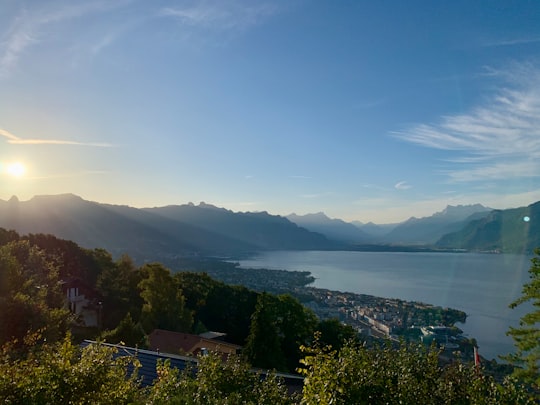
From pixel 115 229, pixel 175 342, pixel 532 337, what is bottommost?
pixel 175 342

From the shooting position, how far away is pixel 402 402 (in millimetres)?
4043

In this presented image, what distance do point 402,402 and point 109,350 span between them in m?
3.49

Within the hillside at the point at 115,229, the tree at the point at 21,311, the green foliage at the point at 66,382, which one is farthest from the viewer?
the hillside at the point at 115,229

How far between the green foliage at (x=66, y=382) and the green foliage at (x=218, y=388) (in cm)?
37

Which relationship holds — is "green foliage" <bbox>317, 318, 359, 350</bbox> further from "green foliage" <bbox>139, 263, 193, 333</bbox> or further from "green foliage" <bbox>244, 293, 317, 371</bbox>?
"green foliage" <bbox>139, 263, 193, 333</bbox>

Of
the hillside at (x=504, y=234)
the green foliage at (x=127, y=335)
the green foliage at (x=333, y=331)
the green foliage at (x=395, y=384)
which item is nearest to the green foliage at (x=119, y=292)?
the green foliage at (x=127, y=335)

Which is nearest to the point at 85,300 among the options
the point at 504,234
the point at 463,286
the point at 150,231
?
the point at 463,286

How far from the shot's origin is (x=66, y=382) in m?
4.09

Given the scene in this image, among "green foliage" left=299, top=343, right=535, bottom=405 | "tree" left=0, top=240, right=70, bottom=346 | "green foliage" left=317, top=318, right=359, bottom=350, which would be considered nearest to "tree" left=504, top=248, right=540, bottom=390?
"green foliage" left=299, top=343, right=535, bottom=405

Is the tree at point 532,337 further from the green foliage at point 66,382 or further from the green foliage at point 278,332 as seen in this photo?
the green foliage at point 66,382

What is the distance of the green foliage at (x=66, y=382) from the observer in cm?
390

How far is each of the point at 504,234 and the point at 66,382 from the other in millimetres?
141778

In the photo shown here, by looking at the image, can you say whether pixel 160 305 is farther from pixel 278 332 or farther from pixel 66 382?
pixel 66 382

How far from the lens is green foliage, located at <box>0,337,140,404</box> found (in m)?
3.90
